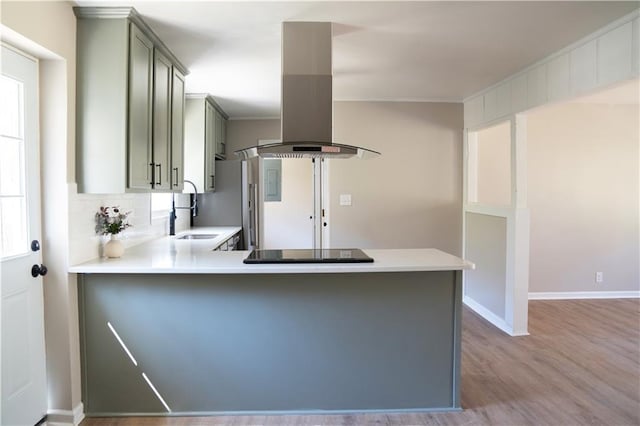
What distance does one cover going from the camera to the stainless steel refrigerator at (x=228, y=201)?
4.74 m

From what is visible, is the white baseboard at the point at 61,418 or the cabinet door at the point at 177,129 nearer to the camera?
the white baseboard at the point at 61,418

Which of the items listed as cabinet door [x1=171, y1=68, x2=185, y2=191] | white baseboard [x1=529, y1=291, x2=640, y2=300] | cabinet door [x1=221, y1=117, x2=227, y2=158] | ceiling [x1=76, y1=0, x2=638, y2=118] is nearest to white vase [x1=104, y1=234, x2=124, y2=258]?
cabinet door [x1=171, y1=68, x2=185, y2=191]

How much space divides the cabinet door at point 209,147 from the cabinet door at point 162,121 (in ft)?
4.04

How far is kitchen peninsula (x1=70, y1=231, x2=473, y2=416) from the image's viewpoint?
229cm

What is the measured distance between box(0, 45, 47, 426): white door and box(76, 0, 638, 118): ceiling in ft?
1.99

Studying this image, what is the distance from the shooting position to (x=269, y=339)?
234cm

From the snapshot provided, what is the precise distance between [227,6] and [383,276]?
5.74ft

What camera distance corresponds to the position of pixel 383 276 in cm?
235

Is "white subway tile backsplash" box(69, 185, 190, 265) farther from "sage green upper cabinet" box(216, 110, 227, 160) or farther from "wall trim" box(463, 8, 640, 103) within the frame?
"wall trim" box(463, 8, 640, 103)

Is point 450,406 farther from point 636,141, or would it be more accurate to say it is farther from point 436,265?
point 636,141

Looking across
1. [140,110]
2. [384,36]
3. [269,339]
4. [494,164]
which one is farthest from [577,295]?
[140,110]

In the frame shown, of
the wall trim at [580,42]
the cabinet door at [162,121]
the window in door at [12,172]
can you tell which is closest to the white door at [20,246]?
the window in door at [12,172]

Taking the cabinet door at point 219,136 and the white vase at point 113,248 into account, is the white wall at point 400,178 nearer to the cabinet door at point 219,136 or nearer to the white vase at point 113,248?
the cabinet door at point 219,136

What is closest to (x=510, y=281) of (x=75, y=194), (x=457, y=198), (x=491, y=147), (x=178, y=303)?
(x=457, y=198)
